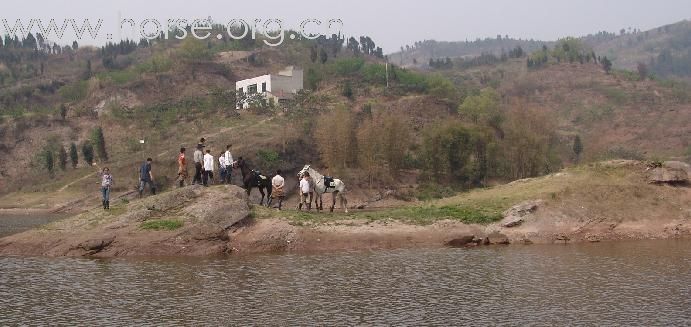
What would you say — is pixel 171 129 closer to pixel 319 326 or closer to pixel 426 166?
pixel 426 166

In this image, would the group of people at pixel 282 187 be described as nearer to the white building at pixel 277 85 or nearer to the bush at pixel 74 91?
the white building at pixel 277 85

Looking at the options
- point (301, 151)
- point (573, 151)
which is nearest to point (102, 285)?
point (301, 151)

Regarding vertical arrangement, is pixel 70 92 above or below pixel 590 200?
above

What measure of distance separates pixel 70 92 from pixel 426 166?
9899cm

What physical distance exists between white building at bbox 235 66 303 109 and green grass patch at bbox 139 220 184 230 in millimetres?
80911

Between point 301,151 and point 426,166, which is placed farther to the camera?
point 301,151

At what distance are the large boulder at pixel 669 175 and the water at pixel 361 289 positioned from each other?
8.90 metres

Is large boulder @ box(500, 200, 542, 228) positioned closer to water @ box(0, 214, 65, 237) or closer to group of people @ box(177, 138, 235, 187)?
group of people @ box(177, 138, 235, 187)

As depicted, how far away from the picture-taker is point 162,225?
86.3ft

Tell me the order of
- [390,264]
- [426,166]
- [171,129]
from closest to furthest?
[390,264], [426,166], [171,129]

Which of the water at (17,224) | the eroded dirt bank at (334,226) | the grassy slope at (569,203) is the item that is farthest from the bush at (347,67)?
the eroded dirt bank at (334,226)

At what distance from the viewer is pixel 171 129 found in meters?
99.9

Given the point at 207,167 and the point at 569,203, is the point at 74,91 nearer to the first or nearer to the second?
the point at 207,167

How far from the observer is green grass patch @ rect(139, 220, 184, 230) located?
26156 millimetres
